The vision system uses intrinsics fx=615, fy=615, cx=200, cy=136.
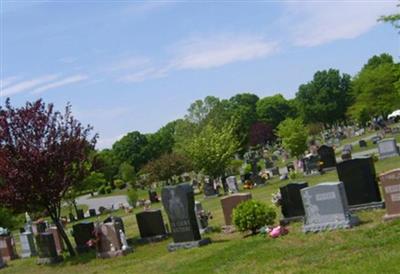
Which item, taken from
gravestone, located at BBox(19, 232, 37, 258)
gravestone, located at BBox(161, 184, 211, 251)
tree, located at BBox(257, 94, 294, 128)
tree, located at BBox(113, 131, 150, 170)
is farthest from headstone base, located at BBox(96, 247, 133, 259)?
tree, located at BBox(257, 94, 294, 128)

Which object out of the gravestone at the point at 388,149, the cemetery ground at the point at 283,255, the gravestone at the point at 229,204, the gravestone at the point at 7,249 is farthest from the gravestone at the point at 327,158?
the gravestone at the point at 7,249

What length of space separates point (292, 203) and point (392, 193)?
384 centimetres

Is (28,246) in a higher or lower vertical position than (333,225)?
higher

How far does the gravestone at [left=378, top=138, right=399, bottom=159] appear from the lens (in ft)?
114

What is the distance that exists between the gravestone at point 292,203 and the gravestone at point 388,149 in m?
18.7

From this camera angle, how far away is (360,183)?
16.6 metres

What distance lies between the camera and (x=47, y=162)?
2023 centimetres

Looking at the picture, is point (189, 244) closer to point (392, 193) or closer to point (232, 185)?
point (392, 193)

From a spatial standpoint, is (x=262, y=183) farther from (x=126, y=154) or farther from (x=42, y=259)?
(x=126, y=154)

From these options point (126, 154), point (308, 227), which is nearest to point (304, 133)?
point (308, 227)

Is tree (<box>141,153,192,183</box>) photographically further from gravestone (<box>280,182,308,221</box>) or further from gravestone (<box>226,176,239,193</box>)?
gravestone (<box>280,182,308,221</box>)

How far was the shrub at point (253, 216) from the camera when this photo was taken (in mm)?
16469

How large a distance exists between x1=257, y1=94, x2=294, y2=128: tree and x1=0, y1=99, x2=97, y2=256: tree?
336 feet

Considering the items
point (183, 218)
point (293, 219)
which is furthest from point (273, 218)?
point (183, 218)
